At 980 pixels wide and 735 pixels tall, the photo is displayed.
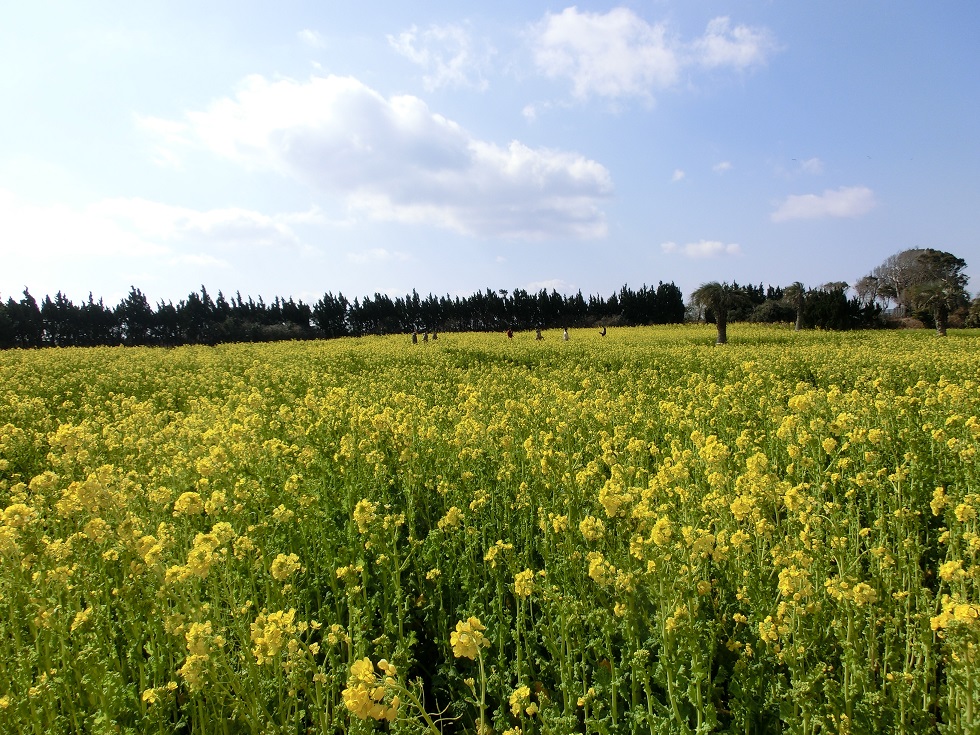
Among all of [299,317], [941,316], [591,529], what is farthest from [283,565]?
[299,317]

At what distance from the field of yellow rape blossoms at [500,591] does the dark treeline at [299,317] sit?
63.4 meters

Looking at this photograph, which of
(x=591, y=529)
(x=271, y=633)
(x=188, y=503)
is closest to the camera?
(x=271, y=633)

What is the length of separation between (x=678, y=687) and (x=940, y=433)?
139 inches

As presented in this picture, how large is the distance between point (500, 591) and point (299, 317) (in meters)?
81.3

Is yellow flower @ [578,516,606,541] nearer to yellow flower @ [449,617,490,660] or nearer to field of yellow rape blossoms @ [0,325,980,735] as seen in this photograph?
field of yellow rape blossoms @ [0,325,980,735]

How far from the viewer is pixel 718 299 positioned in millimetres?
31859

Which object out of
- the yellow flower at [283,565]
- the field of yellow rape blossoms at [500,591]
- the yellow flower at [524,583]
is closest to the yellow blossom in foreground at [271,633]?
the field of yellow rape blossoms at [500,591]

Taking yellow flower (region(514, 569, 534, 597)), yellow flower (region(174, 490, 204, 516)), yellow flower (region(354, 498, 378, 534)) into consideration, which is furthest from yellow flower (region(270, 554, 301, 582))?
yellow flower (region(514, 569, 534, 597))

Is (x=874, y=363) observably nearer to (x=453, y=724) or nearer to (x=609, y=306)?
(x=453, y=724)

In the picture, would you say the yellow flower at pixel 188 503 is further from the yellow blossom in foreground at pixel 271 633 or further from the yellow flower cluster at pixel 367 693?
the yellow flower cluster at pixel 367 693

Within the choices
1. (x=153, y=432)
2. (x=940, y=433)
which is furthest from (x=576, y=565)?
(x=153, y=432)

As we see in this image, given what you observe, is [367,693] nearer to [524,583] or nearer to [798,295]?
[524,583]

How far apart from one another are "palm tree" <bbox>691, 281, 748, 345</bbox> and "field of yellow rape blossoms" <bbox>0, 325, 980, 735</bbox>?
26.3 metres

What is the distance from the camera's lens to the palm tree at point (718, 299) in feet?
103
